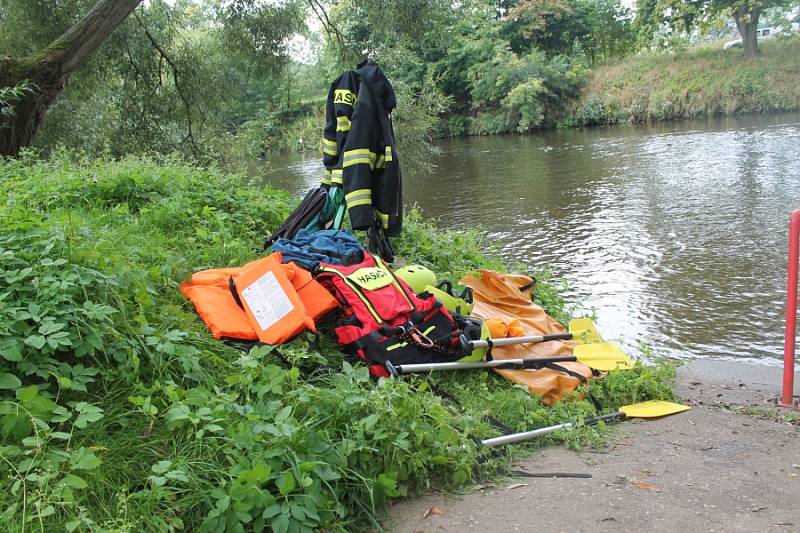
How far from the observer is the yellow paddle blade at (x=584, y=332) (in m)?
5.62

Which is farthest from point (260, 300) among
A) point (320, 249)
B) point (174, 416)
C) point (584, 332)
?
point (584, 332)

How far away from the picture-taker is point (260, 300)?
416 centimetres

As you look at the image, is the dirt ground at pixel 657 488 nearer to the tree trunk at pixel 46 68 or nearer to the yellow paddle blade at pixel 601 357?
the yellow paddle blade at pixel 601 357

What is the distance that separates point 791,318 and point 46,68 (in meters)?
8.98

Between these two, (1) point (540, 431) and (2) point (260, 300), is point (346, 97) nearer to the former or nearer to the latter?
(2) point (260, 300)

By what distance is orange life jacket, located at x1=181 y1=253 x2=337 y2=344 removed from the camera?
3945mm

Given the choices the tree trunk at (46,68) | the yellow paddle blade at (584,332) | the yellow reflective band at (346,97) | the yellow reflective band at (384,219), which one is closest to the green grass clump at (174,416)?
the yellow paddle blade at (584,332)

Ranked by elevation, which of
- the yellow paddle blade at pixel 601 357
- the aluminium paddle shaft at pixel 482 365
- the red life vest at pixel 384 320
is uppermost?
the red life vest at pixel 384 320

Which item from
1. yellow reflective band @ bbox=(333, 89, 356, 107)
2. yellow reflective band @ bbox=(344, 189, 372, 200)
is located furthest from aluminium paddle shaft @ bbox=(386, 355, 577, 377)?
yellow reflective band @ bbox=(333, 89, 356, 107)

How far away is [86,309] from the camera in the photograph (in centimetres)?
308

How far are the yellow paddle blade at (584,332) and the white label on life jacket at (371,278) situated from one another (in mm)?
1846

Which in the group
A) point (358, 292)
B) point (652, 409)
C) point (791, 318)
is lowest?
point (652, 409)

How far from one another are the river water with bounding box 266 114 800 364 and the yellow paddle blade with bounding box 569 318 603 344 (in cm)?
117

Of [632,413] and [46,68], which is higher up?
[46,68]
